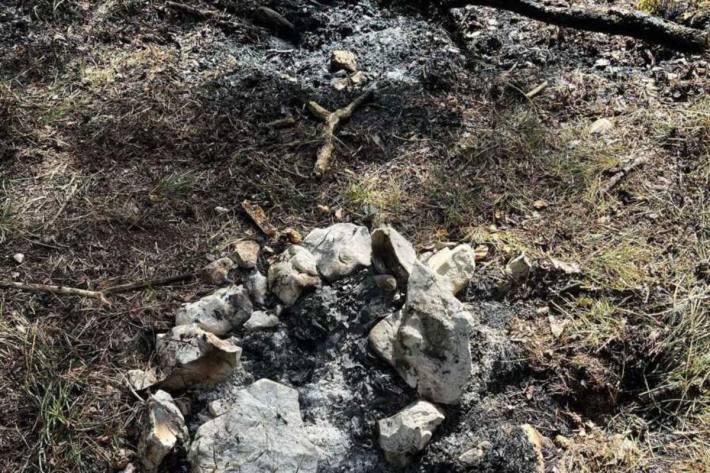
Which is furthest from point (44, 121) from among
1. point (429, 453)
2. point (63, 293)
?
point (429, 453)

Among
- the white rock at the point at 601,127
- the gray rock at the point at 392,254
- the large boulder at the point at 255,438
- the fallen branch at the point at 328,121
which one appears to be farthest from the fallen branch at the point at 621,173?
the large boulder at the point at 255,438

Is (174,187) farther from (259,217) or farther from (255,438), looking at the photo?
(255,438)

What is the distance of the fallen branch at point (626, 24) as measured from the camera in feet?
10.1

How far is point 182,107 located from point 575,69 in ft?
5.82

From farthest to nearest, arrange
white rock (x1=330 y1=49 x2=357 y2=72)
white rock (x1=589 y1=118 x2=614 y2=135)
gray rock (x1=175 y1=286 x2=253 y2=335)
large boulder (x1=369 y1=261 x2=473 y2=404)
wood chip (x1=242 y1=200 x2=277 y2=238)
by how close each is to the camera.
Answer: white rock (x1=330 y1=49 x2=357 y2=72) → white rock (x1=589 y1=118 x2=614 y2=135) → wood chip (x1=242 y1=200 x2=277 y2=238) → gray rock (x1=175 y1=286 x2=253 y2=335) → large boulder (x1=369 y1=261 x2=473 y2=404)

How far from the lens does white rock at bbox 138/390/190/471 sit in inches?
72.0

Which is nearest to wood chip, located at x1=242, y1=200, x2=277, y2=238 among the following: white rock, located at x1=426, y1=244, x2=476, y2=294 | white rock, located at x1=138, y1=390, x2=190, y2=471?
white rock, located at x1=426, y1=244, x2=476, y2=294

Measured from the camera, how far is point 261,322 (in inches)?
82.3

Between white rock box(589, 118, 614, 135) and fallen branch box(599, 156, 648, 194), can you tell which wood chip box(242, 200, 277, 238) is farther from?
white rock box(589, 118, 614, 135)

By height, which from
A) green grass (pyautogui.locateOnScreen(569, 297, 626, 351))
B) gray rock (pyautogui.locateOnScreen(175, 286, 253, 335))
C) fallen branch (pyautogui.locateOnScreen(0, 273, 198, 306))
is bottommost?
fallen branch (pyautogui.locateOnScreen(0, 273, 198, 306))

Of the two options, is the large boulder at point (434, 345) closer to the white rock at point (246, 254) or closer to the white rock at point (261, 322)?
the white rock at point (261, 322)

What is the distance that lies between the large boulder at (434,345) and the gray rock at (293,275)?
1.14ft

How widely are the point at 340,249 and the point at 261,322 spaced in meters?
0.34

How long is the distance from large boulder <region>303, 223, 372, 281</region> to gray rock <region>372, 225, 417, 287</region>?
42 mm
